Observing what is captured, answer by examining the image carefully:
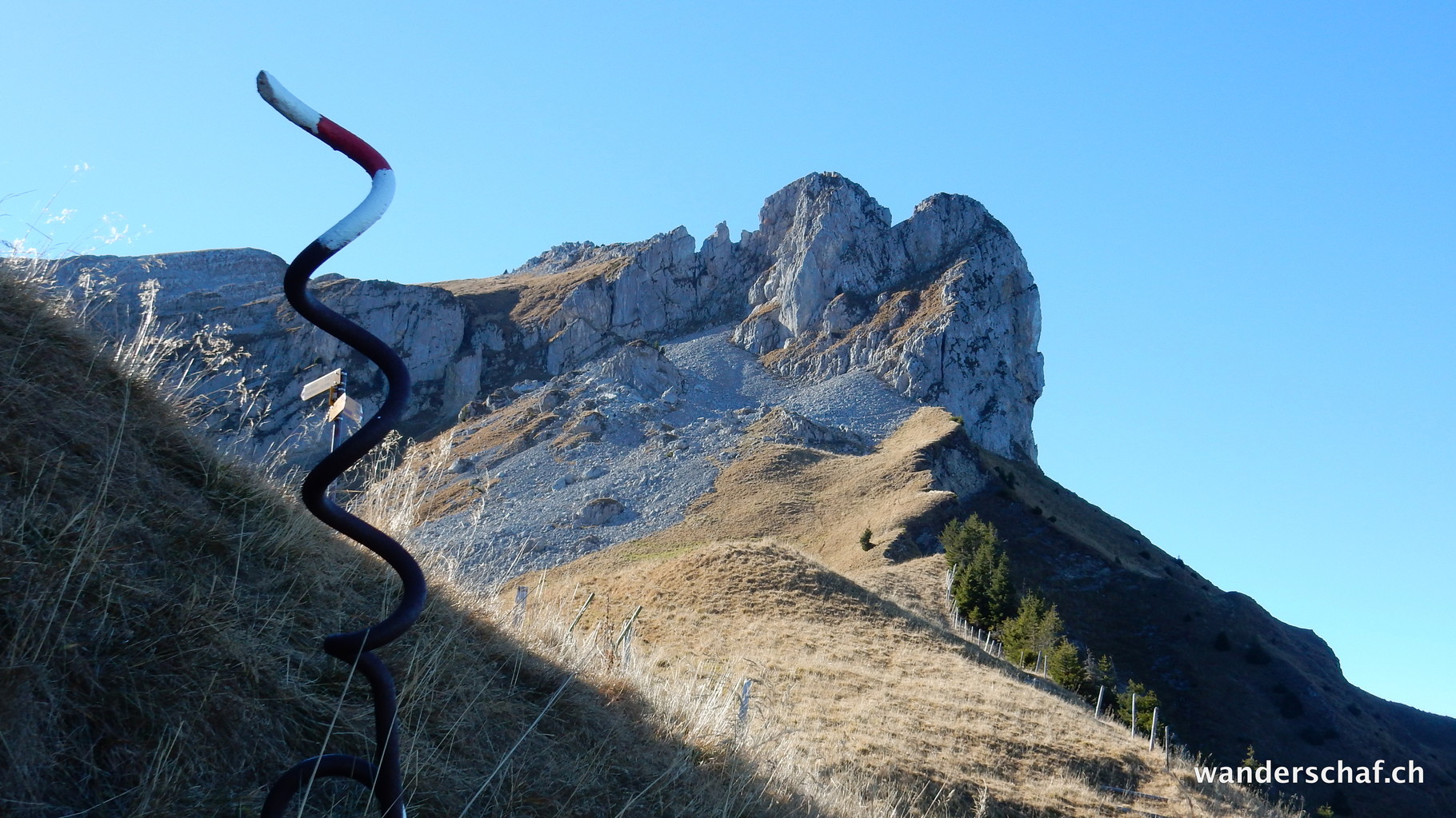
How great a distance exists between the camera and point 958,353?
92.8 m

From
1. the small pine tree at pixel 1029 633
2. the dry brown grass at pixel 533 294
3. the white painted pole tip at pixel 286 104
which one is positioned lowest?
the white painted pole tip at pixel 286 104

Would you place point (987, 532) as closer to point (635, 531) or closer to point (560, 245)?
point (635, 531)

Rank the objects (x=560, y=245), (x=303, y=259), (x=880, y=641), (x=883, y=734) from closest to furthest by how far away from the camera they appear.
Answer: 1. (x=303, y=259)
2. (x=883, y=734)
3. (x=880, y=641)
4. (x=560, y=245)

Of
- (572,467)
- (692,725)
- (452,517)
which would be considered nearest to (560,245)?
(572,467)

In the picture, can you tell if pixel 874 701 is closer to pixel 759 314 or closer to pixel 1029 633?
pixel 1029 633

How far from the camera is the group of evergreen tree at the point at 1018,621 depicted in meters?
30.1

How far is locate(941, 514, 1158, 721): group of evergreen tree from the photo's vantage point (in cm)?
3008

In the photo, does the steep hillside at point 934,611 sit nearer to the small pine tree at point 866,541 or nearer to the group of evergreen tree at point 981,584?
the small pine tree at point 866,541

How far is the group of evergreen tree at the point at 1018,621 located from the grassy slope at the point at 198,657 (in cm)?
2592

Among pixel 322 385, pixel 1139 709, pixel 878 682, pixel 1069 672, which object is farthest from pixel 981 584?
pixel 322 385

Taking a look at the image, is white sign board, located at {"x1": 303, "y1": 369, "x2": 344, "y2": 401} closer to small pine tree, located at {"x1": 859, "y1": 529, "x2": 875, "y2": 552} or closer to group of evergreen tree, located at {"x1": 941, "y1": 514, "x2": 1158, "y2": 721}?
group of evergreen tree, located at {"x1": 941, "y1": 514, "x2": 1158, "y2": 721}

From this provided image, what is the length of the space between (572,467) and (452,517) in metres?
17.7


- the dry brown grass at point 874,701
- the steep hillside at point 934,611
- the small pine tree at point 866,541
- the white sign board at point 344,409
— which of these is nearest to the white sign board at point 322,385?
the white sign board at point 344,409

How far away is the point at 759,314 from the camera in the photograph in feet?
363
